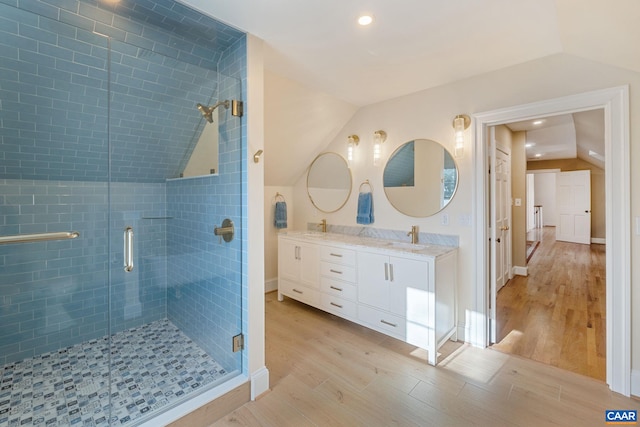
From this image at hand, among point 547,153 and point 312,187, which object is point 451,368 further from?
point 547,153

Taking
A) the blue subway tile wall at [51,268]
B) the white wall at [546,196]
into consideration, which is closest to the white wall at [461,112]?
the blue subway tile wall at [51,268]

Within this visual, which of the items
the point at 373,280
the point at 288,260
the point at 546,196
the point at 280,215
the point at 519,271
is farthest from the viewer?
the point at 546,196

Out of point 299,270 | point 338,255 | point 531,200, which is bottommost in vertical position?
point 299,270

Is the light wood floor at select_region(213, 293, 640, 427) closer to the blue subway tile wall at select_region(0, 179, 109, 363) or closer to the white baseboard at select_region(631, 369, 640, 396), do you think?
the white baseboard at select_region(631, 369, 640, 396)

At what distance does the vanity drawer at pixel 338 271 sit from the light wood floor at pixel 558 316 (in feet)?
4.80

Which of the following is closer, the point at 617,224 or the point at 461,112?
the point at 617,224

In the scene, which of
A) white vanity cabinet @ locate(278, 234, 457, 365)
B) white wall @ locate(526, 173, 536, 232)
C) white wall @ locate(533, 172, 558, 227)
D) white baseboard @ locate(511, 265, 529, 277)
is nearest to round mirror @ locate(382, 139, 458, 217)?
white vanity cabinet @ locate(278, 234, 457, 365)

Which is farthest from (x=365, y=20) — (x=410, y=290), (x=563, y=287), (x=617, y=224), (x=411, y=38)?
(x=563, y=287)

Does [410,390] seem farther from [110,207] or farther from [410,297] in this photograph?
[110,207]

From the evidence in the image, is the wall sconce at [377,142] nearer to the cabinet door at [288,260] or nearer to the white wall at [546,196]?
the cabinet door at [288,260]

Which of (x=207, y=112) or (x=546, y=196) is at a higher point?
(x=207, y=112)

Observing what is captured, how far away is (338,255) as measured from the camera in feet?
9.90

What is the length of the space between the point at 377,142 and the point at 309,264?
1.61 m

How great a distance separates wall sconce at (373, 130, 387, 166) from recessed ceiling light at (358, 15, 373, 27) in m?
1.50
